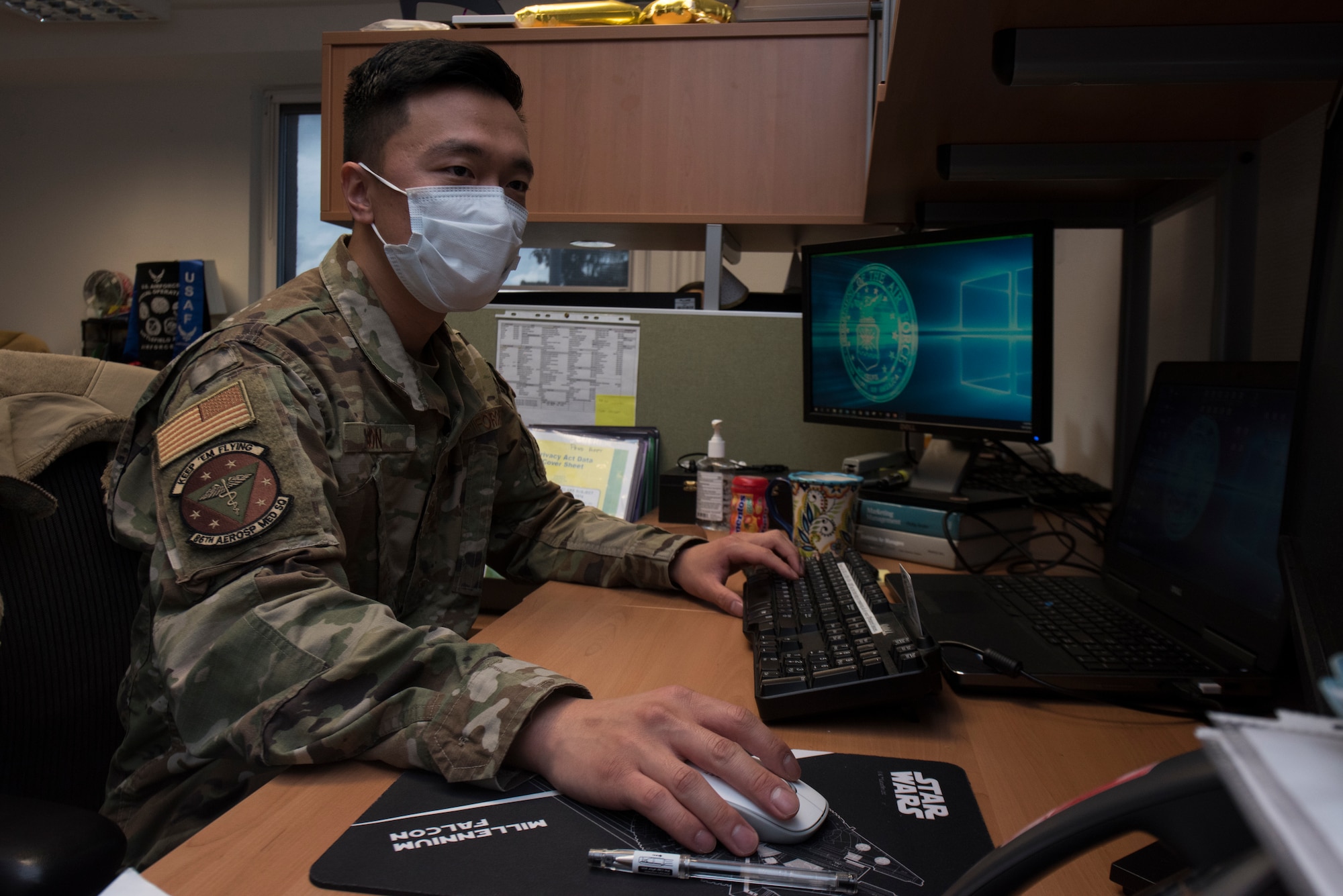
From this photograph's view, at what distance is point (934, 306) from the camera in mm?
1244

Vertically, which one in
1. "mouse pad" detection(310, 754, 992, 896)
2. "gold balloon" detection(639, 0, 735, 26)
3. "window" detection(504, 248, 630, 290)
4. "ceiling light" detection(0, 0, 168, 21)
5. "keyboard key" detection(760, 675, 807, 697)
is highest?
"ceiling light" detection(0, 0, 168, 21)

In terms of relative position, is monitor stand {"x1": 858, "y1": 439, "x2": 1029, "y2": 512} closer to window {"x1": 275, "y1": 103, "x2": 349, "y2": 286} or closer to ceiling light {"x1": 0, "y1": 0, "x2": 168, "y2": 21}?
window {"x1": 275, "y1": 103, "x2": 349, "y2": 286}

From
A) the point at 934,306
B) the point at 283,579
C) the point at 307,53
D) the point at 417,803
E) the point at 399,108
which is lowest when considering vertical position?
the point at 417,803

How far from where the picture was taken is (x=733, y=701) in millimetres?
692

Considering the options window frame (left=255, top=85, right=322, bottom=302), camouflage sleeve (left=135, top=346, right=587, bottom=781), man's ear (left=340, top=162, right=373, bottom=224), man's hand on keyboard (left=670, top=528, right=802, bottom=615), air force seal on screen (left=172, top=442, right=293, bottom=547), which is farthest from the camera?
window frame (left=255, top=85, right=322, bottom=302)

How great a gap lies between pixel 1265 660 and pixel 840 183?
45.6 inches

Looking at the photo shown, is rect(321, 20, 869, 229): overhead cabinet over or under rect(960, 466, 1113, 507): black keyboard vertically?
over

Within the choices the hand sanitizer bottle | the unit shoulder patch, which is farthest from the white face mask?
the hand sanitizer bottle

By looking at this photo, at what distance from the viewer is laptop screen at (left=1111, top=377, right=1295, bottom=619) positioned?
69 cm

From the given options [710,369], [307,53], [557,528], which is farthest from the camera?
[307,53]

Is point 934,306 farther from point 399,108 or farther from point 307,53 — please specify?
point 307,53

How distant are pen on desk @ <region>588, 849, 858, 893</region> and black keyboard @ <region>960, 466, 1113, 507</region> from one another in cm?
101

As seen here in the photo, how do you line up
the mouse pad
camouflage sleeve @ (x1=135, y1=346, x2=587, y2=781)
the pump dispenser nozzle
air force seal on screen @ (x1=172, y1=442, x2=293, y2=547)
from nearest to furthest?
the mouse pad, camouflage sleeve @ (x1=135, y1=346, x2=587, y2=781), air force seal on screen @ (x1=172, y1=442, x2=293, y2=547), the pump dispenser nozzle

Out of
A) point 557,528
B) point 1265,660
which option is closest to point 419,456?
point 557,528
